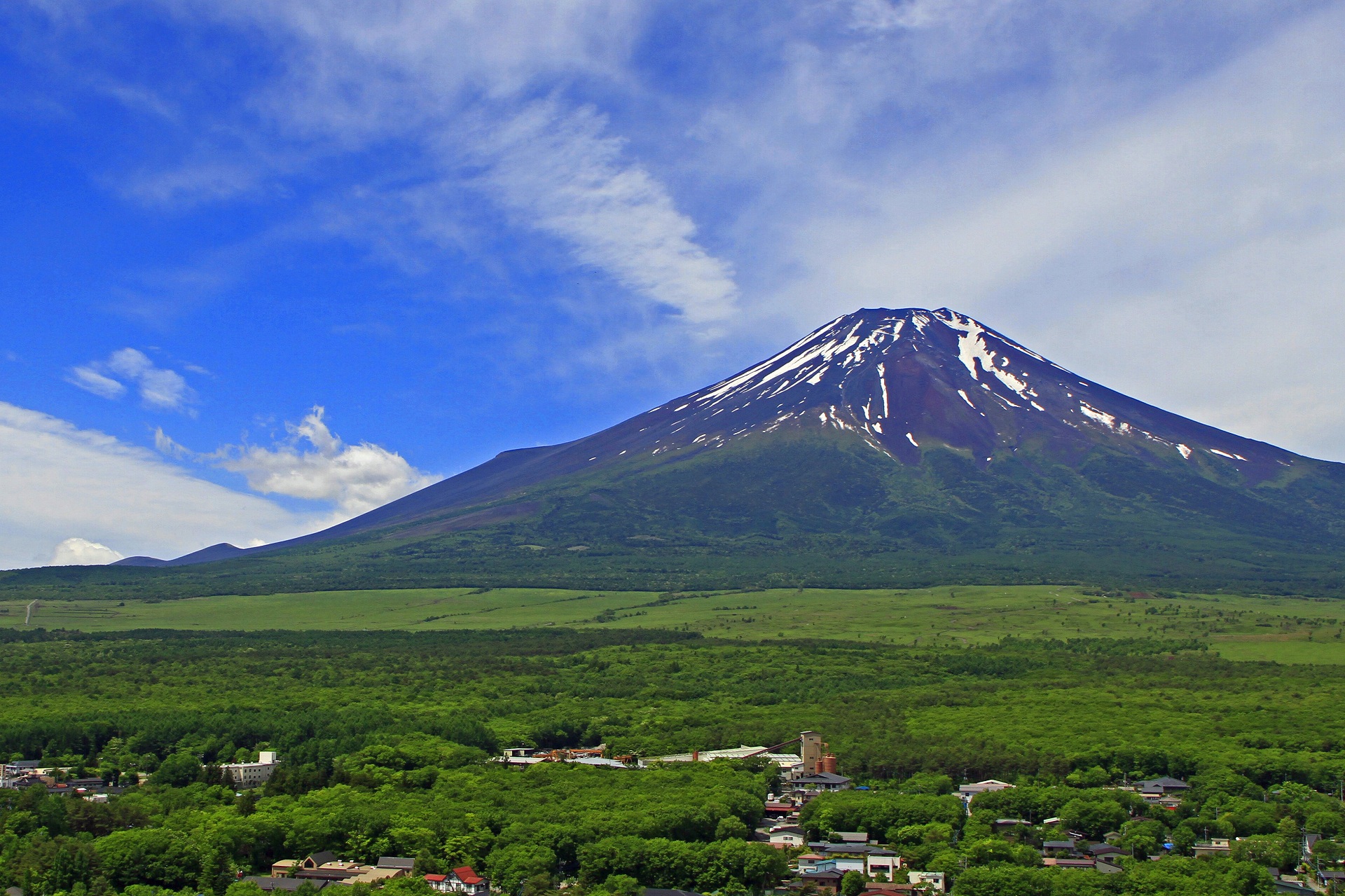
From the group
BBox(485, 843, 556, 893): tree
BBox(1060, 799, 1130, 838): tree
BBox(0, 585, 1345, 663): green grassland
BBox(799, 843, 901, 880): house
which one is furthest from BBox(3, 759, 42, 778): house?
BBox(0, 585, 1345, 663): green grassland

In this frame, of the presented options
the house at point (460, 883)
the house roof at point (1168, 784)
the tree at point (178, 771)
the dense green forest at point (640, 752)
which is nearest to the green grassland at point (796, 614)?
the dense green forest at point (640, 752)

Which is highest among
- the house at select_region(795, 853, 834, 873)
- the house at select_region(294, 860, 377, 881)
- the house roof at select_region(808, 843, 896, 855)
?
the house roof at select_region(808, 843, 896, 855)

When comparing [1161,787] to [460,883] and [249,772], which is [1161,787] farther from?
[249,772]

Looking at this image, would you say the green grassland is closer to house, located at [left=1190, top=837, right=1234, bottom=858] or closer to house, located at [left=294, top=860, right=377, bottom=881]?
house, located at [left=1190, top=837, right=1234, bottom=858]

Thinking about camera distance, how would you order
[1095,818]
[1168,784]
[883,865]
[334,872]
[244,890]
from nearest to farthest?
1. [244,890]
2. [334,872]
3. [883,865]
4. [1095,818]
5. [1168,784]

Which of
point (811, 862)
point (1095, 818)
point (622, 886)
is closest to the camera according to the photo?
point (622, 886)

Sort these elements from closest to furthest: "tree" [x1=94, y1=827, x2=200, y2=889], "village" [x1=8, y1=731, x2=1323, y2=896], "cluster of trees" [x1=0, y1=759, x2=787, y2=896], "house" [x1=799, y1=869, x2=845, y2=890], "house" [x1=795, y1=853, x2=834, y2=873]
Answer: "tree" [x1=94, y1=827, x2=200, y2=889]
"village" [x1=8, y1=731, x2=1323, y2=896]
"cluster of trees" [x1=0, y1=759, x2=787, y2=896]
"house" [x1=799, y1=869, x2=845, y2=890]
"house" [x1=795, y1=853, x2=834, y2=873]

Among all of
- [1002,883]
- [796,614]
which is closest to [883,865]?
[1002,883]
